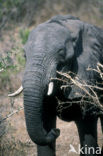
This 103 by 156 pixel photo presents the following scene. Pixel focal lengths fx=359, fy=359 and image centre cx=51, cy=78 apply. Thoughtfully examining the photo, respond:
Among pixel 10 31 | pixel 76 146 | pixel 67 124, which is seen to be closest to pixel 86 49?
pixel 76 146

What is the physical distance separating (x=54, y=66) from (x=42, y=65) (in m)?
0.14

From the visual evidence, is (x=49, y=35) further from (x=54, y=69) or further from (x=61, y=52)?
(x=54, y=69)

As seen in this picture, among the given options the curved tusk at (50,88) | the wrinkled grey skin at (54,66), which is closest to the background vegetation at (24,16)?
the wrinkled grey skin at (54,66)

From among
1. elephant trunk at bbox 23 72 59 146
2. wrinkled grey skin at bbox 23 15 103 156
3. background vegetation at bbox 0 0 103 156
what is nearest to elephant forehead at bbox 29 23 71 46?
wrinkled grey skin at bbox 23 15 103 156

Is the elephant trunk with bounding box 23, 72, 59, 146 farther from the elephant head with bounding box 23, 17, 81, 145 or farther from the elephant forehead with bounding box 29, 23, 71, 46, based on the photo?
the elephant forehead with bounding box 29, 23, 71, 46

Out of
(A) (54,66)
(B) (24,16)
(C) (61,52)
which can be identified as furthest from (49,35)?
(B) (24,16)

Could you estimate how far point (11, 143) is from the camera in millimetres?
4078

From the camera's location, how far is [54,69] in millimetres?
3369

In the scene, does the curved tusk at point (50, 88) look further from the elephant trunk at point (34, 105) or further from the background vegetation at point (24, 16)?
the background vegetation at point (24, 16)

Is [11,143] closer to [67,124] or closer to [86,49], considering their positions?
[86,49]

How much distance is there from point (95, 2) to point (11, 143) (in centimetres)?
745

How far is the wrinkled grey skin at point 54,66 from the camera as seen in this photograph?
3219mm

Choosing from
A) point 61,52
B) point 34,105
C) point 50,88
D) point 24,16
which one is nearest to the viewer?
point 34,105

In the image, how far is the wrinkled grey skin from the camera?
3.22 metres
